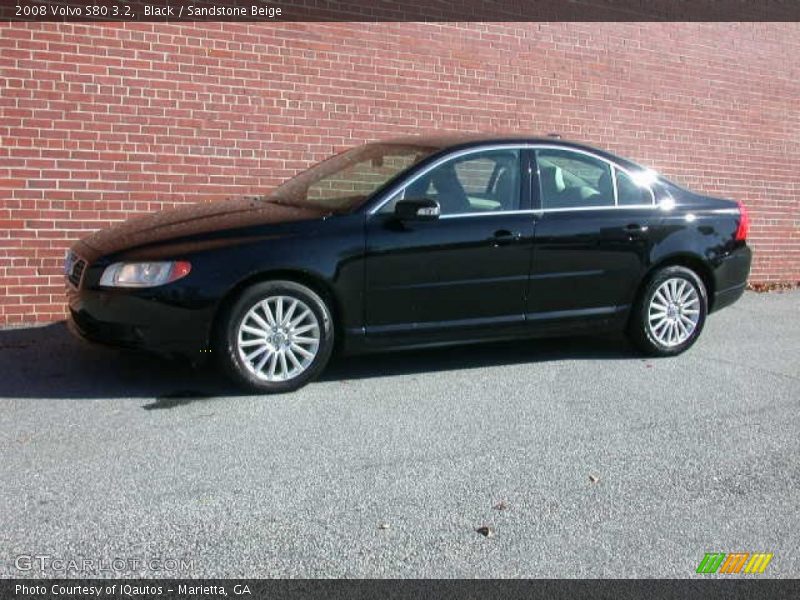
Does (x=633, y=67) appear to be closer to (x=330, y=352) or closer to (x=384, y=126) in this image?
(x=384, y=126)

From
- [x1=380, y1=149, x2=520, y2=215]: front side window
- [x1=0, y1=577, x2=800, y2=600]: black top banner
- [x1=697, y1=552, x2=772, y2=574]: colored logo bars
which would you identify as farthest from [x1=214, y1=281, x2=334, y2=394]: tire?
[x1=697, y1=552, x2=772, y2=574]: colored logo bars

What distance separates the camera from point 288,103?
332 inches

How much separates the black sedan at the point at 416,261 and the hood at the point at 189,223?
2 centimetres

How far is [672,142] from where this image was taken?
36.3ft

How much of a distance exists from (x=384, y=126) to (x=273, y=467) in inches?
198

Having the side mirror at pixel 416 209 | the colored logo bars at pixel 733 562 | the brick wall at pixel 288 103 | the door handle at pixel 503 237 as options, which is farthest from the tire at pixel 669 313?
the colored logo bars at pixel 733 562

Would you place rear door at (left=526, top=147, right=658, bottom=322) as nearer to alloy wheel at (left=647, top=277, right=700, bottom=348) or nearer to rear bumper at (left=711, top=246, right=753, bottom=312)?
alloy wheel at (left=647, top=277, right=700, bottom=348)

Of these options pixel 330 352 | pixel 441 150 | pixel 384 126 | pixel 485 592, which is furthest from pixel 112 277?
pixel 384 126

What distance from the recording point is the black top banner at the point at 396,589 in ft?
10.9

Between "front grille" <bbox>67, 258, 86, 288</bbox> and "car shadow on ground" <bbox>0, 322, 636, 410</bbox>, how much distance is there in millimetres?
486

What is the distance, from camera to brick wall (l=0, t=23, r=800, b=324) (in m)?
7.47

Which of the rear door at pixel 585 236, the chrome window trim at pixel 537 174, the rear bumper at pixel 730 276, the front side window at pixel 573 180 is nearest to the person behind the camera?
the chrome window trim at pixel 537 174

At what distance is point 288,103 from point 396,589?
18.9 feet

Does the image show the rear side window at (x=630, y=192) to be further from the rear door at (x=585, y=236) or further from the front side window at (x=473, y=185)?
the front side window at (x=473, y=185)
